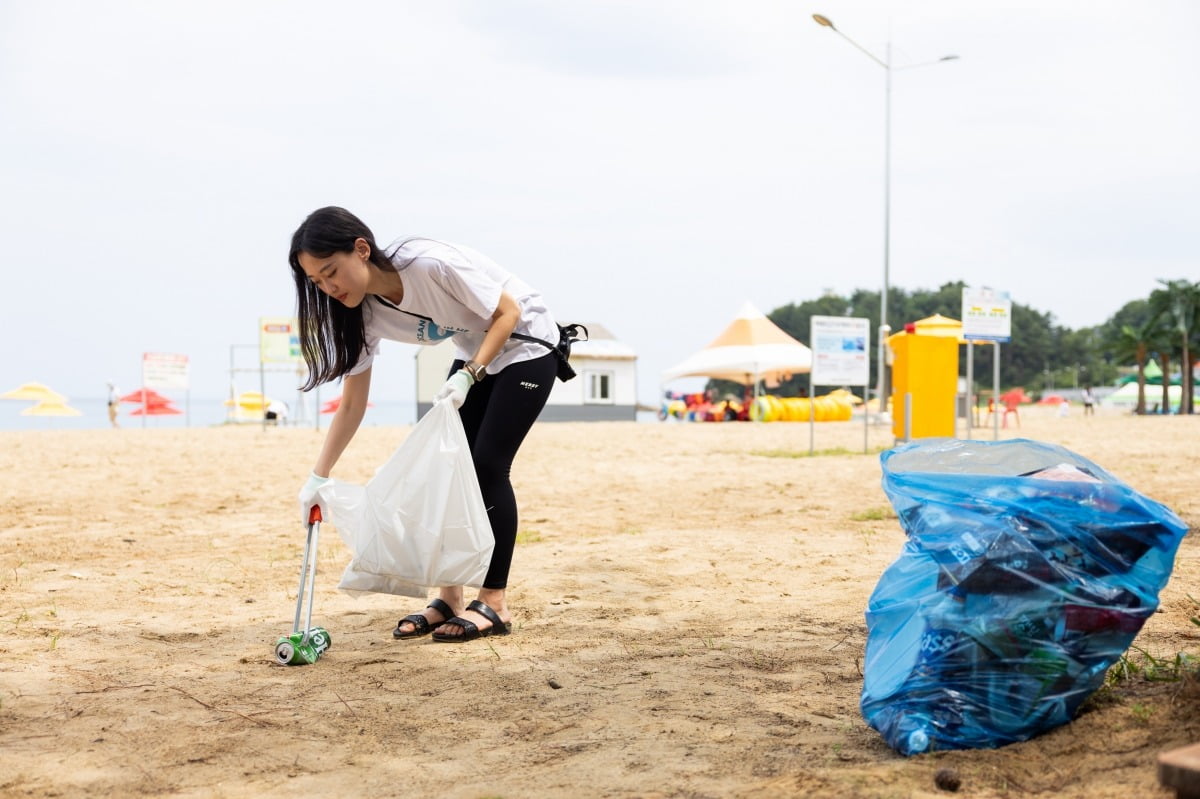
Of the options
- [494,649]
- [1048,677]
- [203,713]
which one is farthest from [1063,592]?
[203,713]

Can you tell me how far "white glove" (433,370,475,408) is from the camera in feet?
10.8

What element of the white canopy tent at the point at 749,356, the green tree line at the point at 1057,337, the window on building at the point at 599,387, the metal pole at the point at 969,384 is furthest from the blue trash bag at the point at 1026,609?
the green tree line at the point at 1057,337

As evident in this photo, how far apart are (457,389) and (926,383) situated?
975cm

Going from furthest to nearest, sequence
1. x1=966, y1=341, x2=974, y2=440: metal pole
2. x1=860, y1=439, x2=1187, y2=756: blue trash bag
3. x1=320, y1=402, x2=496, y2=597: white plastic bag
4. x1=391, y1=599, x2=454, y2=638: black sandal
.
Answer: x1=966, y1=341, x2=974, y2=440: metal pole, x1=391, y1=599, x2=454, y2=638: black sandal, x1=320, y1=402, x2=496, y2=597: white plastic bag, x1=860, y1=439, x2=1187, y2=756: blue trash bag

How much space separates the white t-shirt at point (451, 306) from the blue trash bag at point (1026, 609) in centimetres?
167

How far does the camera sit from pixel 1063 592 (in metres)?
2.06

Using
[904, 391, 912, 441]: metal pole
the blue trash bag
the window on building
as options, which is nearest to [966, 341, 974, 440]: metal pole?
[904, 391, 912, 441]: metal pole

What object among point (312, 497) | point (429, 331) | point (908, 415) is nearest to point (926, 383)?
point (908, 415)

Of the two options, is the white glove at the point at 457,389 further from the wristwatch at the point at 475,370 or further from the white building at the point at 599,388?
the white building at the point at 599,388

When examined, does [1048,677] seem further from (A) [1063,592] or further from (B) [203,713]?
(B) [203,713]

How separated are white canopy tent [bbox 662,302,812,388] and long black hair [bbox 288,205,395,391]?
21.9 m

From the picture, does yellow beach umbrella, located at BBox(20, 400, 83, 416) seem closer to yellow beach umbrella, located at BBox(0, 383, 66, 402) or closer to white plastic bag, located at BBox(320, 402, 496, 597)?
yellow beach umbrella, located at BBox(0, 383, 66, 402)

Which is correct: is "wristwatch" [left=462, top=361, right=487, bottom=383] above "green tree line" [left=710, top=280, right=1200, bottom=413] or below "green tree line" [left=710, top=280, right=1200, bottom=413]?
below

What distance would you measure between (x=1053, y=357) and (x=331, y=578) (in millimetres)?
74138
